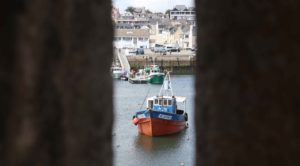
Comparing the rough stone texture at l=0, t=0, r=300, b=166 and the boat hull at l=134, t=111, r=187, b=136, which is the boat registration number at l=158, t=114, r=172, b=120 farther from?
the rough stone texture at l=0, t=0, r=300, b=166

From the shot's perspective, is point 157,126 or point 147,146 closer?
point 147,146

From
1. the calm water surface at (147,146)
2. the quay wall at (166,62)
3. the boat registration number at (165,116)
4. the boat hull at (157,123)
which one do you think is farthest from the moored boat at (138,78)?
the boat registration number at (165,116)

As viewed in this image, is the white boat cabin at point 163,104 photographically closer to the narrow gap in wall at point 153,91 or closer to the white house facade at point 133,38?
the narrow gap in wall at point 153,91

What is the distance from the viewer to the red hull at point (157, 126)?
17.4 meters

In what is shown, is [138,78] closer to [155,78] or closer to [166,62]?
[155,78]

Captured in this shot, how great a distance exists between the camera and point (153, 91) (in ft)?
103

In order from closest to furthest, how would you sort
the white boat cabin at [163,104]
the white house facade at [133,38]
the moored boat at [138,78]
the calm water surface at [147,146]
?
the calm water surface at [147,146]
the white boat cabin at [163,104]
the moored boat at [138,78]
the white house facade at [133,38]
